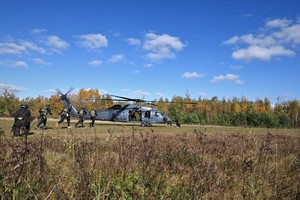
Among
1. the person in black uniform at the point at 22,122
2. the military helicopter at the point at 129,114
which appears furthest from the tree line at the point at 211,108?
the person in black uniform at the point at 22,122

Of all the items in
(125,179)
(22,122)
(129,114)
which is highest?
(129,114)

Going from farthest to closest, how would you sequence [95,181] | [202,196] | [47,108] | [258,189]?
[47,108] → [258,189] → [95,181] → [202,196]

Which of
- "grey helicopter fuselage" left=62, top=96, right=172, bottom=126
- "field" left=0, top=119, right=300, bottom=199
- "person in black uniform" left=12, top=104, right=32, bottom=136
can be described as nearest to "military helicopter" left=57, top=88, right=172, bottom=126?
"grey helicopter fuselage" left=62, top=96, right=172, bottom=126

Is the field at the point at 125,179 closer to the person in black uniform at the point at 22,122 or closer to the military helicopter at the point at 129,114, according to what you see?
the person in black uniform at the point at 22,122

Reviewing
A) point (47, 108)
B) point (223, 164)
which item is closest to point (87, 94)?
point (47, 108)

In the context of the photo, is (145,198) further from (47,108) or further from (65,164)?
(47,108)

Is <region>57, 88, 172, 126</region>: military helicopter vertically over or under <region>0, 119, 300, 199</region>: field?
over

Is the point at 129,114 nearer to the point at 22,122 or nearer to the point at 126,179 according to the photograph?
the point at 126,179

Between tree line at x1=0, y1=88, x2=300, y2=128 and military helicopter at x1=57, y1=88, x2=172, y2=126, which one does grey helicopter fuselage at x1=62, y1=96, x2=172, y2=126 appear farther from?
tree line at x1=0, y1=88, x2=300, y2=128

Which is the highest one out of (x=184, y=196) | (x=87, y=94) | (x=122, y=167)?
(x=87, y=94)

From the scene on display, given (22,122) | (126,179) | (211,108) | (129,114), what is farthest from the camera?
(211,108)

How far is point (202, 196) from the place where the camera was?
3.94 meters

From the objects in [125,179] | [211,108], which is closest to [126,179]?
[125,179]

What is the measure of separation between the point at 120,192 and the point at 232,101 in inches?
4755
